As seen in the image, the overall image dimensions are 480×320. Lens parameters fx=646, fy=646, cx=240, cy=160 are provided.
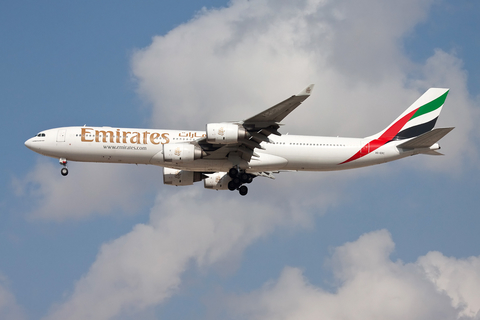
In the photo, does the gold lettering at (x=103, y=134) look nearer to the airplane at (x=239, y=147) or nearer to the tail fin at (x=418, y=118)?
the airplane at (x=239, y=147)

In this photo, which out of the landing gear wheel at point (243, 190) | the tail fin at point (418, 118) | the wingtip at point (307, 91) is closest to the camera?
the wingtip at point (307, 91)

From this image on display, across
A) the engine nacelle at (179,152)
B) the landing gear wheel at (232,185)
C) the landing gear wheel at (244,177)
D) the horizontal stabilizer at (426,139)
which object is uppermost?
the horizontal stabilizer at (426,139)

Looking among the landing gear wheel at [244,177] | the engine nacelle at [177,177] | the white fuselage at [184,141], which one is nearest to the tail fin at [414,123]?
the white fuselage at [184,141]

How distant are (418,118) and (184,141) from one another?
65.6ft

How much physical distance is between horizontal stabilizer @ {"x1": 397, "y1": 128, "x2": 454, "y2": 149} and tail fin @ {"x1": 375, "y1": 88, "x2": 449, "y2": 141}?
2272 millimetres

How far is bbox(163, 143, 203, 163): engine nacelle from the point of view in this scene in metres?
45.8

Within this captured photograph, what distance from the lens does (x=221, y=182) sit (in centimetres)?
5466

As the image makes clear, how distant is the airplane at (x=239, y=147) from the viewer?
1794 inches

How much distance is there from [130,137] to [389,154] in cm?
2003

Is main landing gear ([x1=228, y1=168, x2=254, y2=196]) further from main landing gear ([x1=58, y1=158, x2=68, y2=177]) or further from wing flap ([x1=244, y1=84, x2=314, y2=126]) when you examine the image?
main landing gear ([x1=58, y1=158, x2=68, y2=177])

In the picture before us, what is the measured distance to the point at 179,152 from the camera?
1809 inches

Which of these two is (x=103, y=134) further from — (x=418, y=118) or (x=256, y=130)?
(x=418, y=118)

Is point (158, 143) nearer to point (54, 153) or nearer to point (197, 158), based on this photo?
point (197, 158)

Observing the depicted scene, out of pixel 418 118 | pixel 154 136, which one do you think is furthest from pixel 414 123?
pixel 154 136
